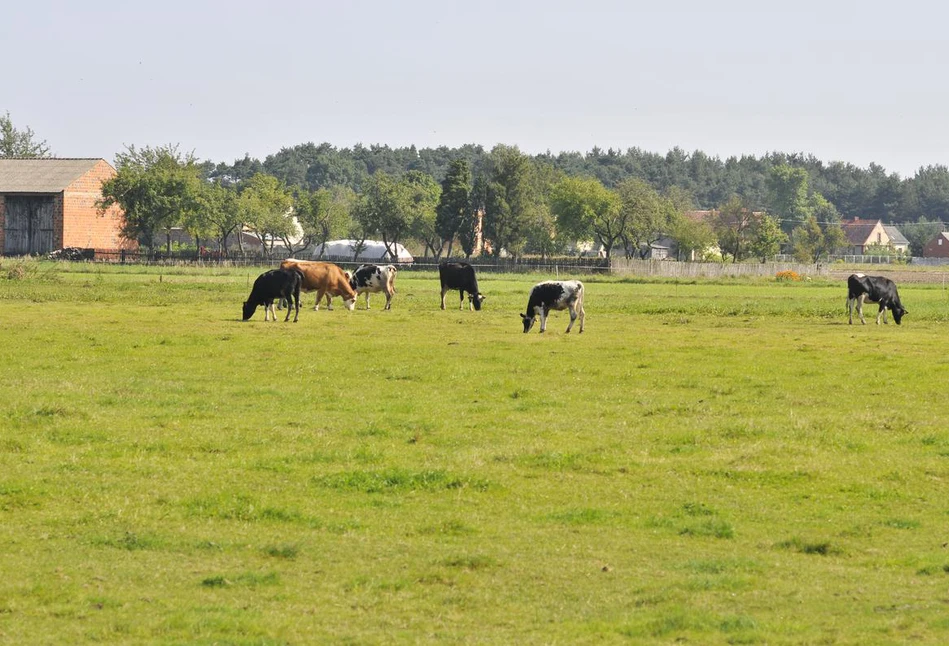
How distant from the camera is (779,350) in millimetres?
31406

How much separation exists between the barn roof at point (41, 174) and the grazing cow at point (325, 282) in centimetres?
6896

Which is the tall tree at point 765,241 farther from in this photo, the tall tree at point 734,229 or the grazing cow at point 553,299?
the grazing cow at point 553,299

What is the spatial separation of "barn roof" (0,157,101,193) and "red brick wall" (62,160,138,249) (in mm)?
717

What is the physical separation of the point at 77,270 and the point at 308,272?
137ft

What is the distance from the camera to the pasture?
10.1 metres

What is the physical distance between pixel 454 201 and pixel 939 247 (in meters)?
103

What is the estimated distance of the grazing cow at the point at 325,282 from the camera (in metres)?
43.1

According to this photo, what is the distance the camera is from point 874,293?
1687 inches

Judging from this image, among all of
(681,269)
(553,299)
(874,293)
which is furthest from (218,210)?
(553,299)

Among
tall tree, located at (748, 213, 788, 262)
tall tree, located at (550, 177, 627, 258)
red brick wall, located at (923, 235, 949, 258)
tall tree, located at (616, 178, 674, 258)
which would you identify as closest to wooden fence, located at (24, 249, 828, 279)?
tall tree, located at (616, 178, 674, 258)

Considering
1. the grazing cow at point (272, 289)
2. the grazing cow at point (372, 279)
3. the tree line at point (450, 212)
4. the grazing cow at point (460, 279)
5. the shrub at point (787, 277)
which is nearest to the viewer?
the grazing cow at point (272, 289)

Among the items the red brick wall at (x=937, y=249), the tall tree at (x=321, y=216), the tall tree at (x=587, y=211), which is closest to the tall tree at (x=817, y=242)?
the red brick wall at (x=937, y=249)

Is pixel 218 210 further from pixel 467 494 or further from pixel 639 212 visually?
pixel 467 494

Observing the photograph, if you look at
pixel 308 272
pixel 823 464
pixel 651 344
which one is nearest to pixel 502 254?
pixel 308 272
